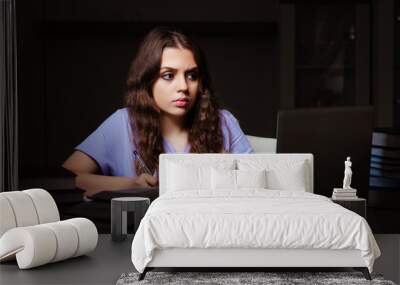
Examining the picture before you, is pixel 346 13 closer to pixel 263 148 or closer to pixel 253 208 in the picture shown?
pixel 263 148

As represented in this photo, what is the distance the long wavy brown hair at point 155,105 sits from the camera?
6086 mm

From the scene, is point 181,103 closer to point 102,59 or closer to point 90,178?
point 102,59

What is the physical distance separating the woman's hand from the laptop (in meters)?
1.08

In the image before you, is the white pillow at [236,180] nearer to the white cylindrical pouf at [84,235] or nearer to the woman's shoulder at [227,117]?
the white cylindrical pouf at [84,235]

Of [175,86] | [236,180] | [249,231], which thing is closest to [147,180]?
[175,86]

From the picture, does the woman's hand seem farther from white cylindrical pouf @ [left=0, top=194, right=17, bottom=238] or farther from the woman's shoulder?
white cylindrical pouf @ [left=0, top=194, right=17, bottom=238]

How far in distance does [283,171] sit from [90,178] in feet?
5.76

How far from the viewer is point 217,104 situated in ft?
20.4

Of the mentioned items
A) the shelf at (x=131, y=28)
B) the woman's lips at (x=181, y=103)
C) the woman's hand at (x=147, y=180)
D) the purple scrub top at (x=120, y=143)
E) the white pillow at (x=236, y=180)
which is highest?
the shelf at (x=131, y=28)

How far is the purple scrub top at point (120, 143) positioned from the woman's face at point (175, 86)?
0.88 feet

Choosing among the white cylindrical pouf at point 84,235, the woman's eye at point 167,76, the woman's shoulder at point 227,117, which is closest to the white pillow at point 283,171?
the woman's shoulder at point 227,117

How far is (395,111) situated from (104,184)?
2546 millimetres

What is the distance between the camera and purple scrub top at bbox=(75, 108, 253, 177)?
6109 mm

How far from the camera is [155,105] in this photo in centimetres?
611
